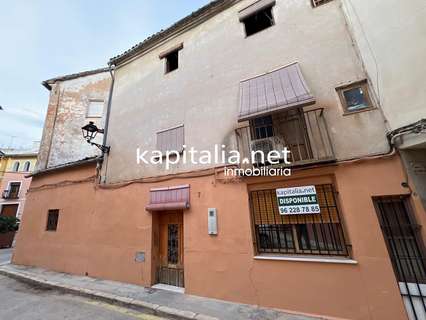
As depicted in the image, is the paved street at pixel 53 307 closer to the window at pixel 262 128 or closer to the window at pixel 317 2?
the window at pixel 262 128

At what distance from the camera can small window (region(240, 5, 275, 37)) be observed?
6.75m

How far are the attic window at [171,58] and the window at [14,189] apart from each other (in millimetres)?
27858

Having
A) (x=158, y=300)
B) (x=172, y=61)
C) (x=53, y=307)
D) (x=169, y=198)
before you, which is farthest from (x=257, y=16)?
(x=53, y=307)

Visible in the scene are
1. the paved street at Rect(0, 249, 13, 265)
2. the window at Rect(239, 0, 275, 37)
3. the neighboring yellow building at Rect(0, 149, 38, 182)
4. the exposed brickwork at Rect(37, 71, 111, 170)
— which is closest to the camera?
the window at Rect(239, 0, 275, 37)

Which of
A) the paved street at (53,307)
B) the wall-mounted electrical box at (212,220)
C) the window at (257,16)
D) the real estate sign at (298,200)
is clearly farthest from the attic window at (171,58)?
the paved street at (53,307)

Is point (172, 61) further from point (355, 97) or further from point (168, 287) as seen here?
point (168, 287)

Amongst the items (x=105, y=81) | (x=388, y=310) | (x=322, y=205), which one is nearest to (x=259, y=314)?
(x=388, y=310)

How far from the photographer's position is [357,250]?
3.91 metres

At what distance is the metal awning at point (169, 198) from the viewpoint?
5934 millimetres

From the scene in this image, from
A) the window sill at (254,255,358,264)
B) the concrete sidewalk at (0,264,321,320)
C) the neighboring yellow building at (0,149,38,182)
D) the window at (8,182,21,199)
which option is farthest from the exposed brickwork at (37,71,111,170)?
the window at (8,182,21,199)

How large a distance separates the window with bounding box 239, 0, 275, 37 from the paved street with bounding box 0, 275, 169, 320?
9395mm

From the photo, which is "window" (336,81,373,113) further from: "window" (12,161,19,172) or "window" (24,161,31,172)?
"window" (12,161,19,172)

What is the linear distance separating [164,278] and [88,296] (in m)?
2.17

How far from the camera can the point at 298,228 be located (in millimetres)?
4691
